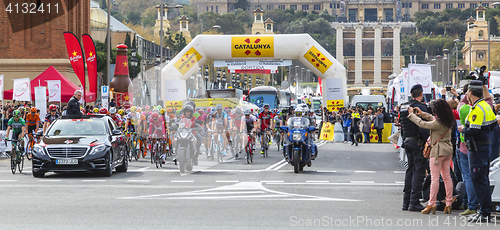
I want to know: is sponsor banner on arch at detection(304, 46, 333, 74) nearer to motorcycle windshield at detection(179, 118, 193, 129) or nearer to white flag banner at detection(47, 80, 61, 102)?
white flag banner at detection(47, 80, 61, 102)

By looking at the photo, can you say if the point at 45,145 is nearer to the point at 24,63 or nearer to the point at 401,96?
the point at 401,96

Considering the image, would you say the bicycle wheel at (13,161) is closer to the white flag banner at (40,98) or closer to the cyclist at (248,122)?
the cyclist at (248,122)

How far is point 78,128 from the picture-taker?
631 inches

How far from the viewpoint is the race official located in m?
9.11

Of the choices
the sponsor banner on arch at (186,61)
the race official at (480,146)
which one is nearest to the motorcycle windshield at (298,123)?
the race official at (480,146)

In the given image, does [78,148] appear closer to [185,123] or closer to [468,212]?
[185,123]

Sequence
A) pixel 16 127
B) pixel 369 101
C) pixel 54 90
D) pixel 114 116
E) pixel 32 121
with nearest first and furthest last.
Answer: pixel 16 127 → pixel 32 121 → pixel 114 116 → pixel 54 90 → pixel 369 101

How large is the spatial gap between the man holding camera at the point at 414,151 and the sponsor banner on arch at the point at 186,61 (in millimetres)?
18170

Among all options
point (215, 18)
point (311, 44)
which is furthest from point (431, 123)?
point (215, 18)

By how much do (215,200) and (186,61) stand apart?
17.1m

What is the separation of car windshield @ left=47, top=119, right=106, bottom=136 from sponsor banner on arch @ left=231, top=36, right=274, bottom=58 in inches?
484

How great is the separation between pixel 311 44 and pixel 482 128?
18.8m

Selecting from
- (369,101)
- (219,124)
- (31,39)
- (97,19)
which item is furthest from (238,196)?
(97,19)

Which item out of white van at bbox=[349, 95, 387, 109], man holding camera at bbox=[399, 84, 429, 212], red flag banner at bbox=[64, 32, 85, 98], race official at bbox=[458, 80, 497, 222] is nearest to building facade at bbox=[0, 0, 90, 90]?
red flag banner at bbox=[64, 32, 85, 98]
